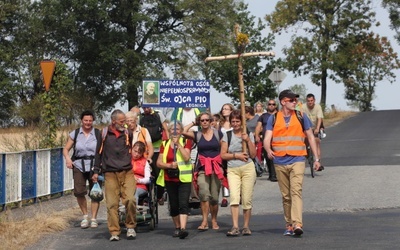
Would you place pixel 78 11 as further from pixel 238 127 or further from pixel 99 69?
pixel 238 127

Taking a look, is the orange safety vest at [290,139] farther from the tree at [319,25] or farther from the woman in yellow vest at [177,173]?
the tree at [319,25]

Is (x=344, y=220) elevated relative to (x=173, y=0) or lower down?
lower down

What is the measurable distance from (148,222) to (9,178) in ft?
14.3

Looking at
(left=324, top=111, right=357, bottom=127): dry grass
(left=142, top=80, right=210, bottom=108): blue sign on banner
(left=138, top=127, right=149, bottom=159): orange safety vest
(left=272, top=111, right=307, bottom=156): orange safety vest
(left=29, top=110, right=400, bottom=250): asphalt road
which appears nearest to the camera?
(left=29, top=110, right=400, bottom=250): asphalt road

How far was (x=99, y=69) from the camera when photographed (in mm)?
56656

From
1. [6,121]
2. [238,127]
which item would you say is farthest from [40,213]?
[6,121]

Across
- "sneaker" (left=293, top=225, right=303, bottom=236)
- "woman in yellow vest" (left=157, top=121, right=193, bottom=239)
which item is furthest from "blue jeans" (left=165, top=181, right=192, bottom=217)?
"sneaker" (left=293, top=225, right=303, bottom=236)

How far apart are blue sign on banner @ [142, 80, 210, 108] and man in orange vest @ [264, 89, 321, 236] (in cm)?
944

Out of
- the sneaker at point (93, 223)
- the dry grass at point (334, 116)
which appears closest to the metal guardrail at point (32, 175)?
the sneaker at point (93, 223)

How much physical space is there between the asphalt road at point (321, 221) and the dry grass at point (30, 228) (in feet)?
0.59

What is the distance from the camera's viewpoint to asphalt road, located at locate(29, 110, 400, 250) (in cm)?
1259

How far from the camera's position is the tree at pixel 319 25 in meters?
66.7

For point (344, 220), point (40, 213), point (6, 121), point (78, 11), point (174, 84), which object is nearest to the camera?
point (344, 220)

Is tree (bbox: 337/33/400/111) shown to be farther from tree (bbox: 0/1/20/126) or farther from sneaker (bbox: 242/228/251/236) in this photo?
sneaker (bbox: 242/228/251/236)
